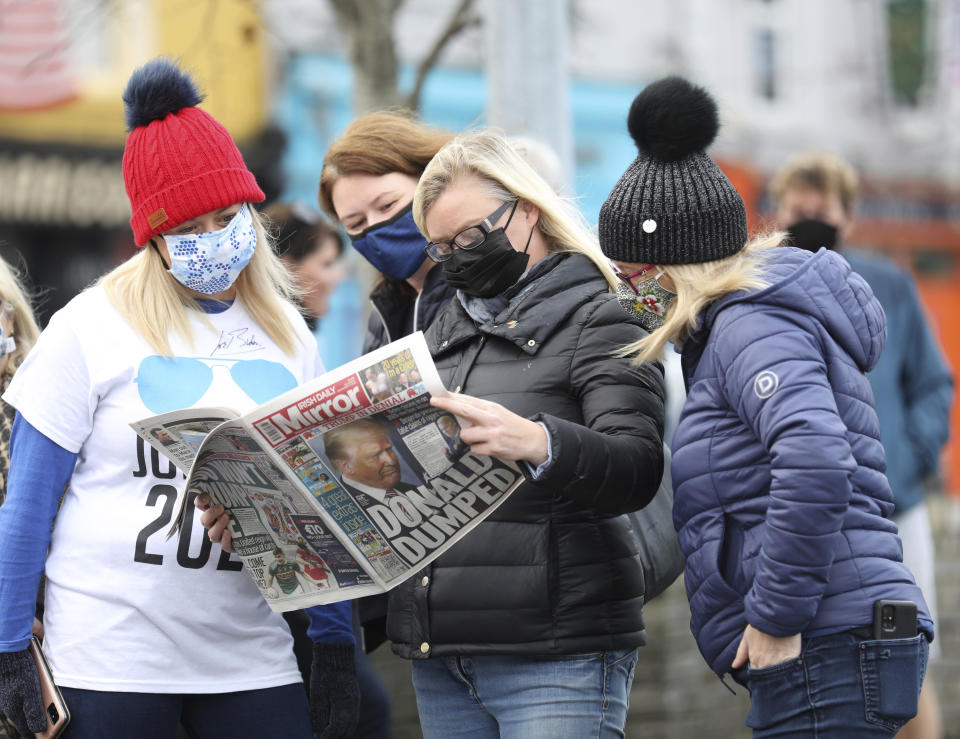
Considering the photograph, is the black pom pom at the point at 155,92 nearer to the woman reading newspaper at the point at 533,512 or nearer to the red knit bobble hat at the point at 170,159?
the red knit bobble hat at the point at 170,159

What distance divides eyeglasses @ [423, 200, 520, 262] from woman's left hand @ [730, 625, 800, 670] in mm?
969

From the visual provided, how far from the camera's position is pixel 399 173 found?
3203 millimetres

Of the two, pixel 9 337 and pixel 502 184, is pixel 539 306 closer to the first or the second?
pixel 502 184

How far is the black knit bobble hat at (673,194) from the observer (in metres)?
2.50

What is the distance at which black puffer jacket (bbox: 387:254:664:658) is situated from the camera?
248 centimetres

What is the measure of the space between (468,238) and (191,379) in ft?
2.25

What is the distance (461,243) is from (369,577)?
2.40 ft

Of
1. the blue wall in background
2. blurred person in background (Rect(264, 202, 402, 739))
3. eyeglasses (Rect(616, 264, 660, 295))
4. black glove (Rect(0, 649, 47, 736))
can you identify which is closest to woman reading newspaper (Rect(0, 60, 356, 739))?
black glove (Rect(0, 649, 47, 736))

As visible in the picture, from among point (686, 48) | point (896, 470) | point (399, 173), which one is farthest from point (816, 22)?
point (399, 173)

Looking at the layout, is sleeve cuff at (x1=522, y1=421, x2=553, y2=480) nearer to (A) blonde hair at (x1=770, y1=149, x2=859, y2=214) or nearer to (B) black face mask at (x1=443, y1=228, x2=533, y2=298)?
(B) black face mask at (x1=443, y1=228, x2=533, y2=298)

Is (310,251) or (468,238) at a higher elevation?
(468,238)

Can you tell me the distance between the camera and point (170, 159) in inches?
111

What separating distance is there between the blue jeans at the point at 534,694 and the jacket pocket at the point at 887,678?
1.65ft

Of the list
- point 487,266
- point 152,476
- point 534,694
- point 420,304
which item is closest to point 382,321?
point 420,304
